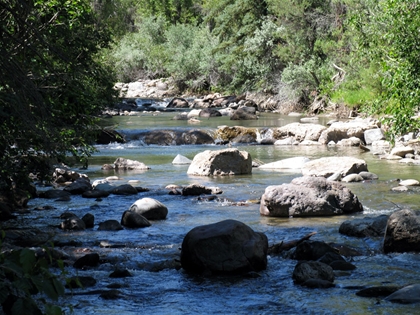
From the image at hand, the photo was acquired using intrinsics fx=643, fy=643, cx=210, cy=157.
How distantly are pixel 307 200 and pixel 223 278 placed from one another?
4105 millimetres

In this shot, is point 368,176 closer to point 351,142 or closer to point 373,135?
point 351,142

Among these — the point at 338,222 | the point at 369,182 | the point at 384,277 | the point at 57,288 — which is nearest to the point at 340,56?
the point at 369,182

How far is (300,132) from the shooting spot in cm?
2572

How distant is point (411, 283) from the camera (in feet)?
23.6

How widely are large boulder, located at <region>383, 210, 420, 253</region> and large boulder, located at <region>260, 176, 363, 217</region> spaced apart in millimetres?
2582

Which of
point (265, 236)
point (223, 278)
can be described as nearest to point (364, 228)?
point (265, 236)

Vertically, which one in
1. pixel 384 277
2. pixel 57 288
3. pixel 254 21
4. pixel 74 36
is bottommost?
pixel 384 277

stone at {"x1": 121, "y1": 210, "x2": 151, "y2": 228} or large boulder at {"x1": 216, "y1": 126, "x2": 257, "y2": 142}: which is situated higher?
large boulder at {"x1": 216, "y1": 126, "x2": 257, "y2": 142}

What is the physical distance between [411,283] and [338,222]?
3.57 m

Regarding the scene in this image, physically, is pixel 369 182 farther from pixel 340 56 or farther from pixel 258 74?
pixel 258 74

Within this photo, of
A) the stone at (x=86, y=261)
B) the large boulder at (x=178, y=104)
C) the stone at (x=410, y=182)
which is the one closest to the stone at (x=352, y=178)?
the stone at (x=410, y=182)

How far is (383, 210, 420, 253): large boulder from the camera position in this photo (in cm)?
858

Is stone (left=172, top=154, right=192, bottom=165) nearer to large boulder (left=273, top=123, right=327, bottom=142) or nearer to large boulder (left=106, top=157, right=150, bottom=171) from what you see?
large boulder (left=106, top=157, right=150, bottom=171)

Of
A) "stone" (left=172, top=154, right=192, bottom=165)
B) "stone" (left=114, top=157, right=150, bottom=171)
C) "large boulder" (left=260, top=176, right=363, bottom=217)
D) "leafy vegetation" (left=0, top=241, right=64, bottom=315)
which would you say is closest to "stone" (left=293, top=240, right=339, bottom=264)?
"large boulder" (left=260, top=176, right=363, bottom=217)
